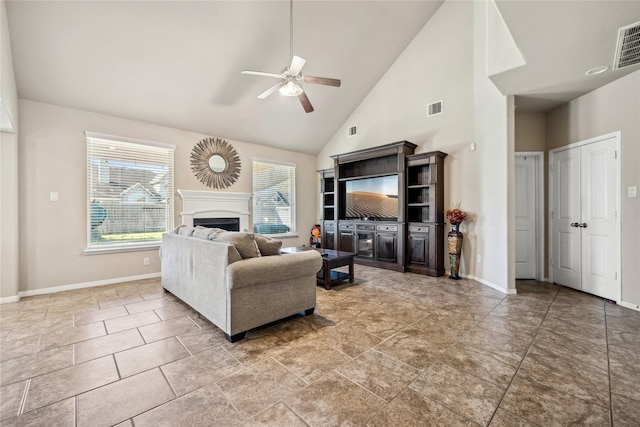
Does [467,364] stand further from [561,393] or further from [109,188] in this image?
[109,188]

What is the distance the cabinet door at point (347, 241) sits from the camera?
19.1 ft

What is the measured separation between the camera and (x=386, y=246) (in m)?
5.27

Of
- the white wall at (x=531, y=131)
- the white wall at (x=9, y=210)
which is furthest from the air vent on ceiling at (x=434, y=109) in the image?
the white wall at (x=9, y=210)

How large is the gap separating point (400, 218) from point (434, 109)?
209 cm

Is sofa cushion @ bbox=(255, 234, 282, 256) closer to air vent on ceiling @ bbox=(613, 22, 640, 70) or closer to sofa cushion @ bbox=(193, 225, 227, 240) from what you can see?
sofa cushion @ bbox=(193, 225, 227, 240)

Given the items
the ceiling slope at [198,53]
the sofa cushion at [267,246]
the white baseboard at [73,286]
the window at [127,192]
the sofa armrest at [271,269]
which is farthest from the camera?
the window at [127,192]

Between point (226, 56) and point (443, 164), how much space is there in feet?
13.1

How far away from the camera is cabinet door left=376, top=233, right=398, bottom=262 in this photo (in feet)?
16.9

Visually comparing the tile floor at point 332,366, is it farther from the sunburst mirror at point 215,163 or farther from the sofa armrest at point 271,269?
the sunburst mirror at point 215,163

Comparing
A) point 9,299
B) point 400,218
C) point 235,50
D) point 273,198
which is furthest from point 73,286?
point 400,218

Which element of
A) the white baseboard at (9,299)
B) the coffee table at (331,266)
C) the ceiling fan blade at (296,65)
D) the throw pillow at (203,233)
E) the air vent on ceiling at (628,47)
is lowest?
the white baseboard at (9,299)

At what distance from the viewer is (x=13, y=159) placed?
346 cm

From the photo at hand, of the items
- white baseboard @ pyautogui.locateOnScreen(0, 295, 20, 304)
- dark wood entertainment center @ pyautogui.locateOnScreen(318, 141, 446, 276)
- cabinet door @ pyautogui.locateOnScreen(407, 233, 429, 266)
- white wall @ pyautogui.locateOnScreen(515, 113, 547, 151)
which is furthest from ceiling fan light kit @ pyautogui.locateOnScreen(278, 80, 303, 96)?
white baseboard @ pyautogui.locateOnScreen(0, 295, 20, 304)

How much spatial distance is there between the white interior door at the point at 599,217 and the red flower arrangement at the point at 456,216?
57.7 inches
